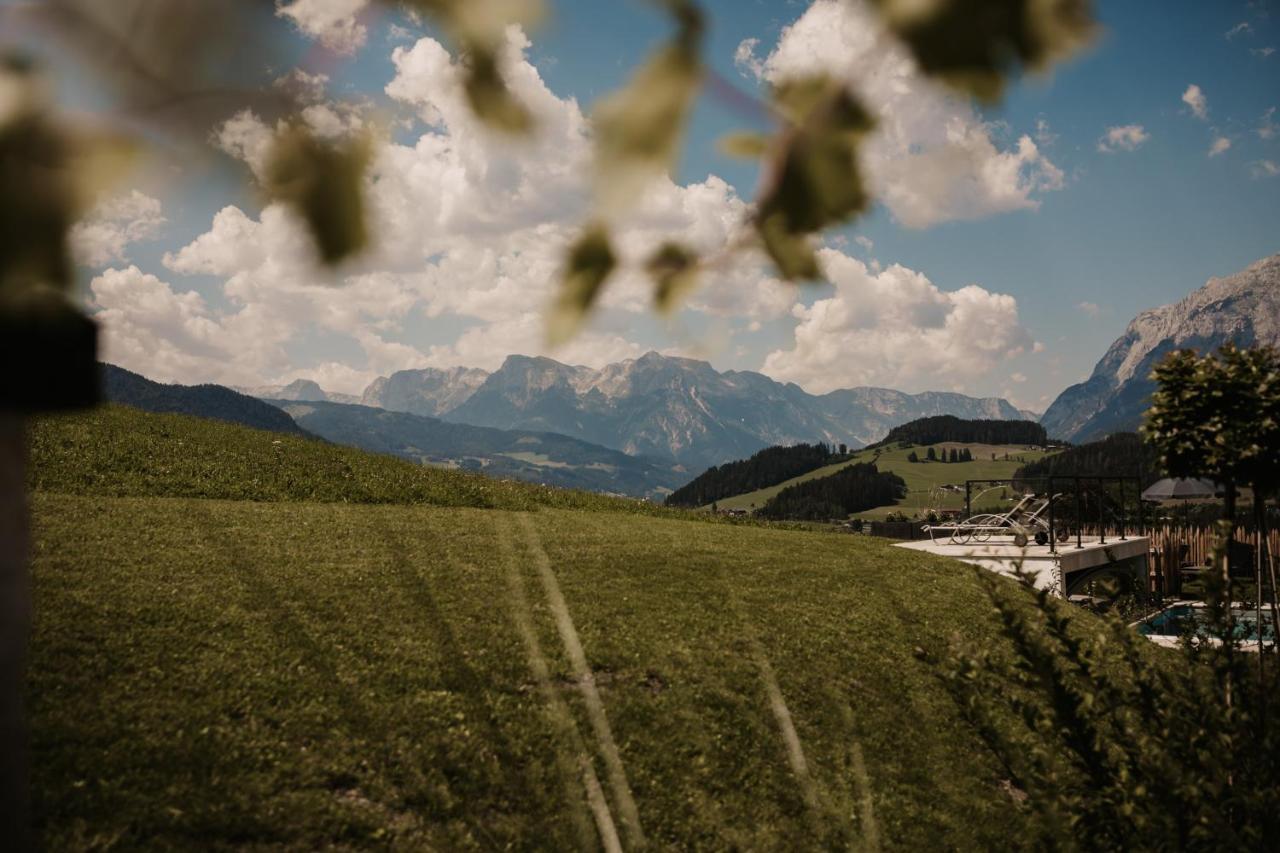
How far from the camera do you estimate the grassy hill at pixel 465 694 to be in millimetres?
4422

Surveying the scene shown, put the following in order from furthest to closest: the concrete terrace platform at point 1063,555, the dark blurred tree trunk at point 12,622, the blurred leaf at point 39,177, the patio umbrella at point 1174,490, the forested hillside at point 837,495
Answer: the forested hillside at point 837,495, the patio umbrella at point 1174,490, the concrete terrace platform at point 1063,555, the dark blurred tree trunk at point 12,622, the blurred leaf at point 39,177

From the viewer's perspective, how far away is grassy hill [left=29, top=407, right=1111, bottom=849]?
4.42 m

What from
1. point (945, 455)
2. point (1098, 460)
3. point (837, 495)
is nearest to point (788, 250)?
point (837, 495)

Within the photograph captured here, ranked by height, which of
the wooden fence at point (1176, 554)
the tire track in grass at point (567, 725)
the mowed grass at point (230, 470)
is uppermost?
the mowed grass at point (230, 470)

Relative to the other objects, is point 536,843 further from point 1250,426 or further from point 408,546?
point 1250,426

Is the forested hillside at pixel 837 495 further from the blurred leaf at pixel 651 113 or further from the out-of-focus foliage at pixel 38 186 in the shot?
the out-of-focus foliage at pixel 38 186

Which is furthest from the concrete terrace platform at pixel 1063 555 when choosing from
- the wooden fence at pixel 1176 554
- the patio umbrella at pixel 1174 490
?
the patio umbrella at pixel 1174 490

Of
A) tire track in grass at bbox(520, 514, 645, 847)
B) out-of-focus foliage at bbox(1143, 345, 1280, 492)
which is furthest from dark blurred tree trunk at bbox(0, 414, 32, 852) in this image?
out-of-focus foliage at bbox(1143, 345, 1280, 492)

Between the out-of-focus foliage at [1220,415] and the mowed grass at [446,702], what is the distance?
3.14m

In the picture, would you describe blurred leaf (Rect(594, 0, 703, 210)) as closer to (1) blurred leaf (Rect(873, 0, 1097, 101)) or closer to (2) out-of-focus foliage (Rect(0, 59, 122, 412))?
(1) blurred leaf (Rect(873, 0, 1097, 101))

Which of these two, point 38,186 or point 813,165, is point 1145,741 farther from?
point 38,186

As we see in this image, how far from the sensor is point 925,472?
574 ft

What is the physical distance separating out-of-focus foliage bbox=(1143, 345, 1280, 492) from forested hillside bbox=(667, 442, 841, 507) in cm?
16495

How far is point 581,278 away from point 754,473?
181338 mm
